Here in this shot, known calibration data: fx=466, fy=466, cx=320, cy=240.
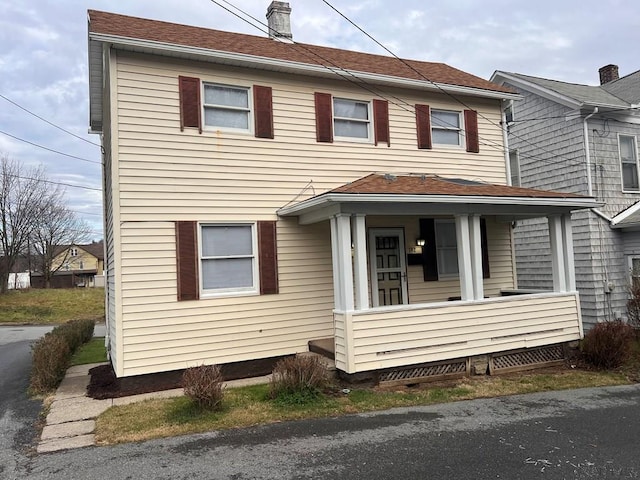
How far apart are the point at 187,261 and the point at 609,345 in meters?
7.46

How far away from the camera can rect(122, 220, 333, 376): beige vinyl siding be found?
24.2ft

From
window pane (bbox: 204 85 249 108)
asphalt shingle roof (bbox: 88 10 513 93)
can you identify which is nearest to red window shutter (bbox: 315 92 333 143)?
asphalt shingle roof (bbox: 88 10 513 93)

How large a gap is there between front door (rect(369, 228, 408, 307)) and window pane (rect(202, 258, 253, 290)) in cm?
273

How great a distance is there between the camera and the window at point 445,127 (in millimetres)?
10383

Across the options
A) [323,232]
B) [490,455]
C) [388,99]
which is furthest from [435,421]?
[388,99]

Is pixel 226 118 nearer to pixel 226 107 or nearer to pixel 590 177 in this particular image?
pixel 226 107

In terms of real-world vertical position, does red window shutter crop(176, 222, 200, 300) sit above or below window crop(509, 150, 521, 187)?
below

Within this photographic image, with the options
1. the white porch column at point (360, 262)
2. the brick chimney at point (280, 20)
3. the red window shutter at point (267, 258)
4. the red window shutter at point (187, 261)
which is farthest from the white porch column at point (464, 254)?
the brick chimney at point (280, 20)

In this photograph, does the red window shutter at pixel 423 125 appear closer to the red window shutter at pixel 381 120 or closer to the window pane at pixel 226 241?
the red window shutter at pixel 381 120

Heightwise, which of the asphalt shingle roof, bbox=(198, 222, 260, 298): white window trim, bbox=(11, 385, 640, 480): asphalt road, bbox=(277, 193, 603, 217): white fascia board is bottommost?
bbox=(11, 385, 640, 480): asphalt road

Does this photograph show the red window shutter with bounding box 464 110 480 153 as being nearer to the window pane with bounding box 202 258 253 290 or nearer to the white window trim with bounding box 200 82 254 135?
the white window trim with bounding box 200 82 254 135

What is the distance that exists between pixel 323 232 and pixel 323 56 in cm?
384

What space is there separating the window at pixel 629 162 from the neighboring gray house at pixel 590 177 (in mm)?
23

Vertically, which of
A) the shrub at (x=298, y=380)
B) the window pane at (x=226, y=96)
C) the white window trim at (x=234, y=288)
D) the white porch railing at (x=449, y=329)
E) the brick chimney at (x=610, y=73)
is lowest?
the shrub at (x=298, y=380)
